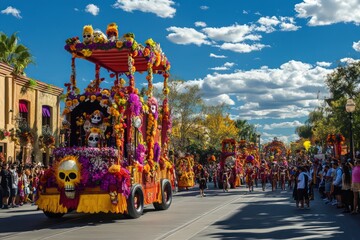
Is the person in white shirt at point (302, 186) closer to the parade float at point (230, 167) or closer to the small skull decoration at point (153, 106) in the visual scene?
the small skull decoration at point (153, 106)

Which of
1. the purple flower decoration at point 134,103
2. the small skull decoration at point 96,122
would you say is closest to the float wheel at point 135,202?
the small skull decoration at point 96,122

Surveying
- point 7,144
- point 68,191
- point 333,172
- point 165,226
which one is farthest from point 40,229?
point 7,144

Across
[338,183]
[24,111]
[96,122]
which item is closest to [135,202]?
[96,122]

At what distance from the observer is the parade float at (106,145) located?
14805 mm

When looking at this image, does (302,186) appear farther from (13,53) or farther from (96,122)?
(13,53)

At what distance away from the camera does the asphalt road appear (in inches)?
479

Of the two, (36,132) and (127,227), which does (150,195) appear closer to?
(127,227)

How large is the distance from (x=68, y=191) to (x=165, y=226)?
9.64 feet

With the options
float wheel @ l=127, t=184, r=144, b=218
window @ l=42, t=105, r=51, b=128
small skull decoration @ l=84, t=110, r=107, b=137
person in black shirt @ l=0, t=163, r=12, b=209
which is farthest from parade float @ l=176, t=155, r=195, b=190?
small skull decoration @ l=84, t=110, r=107, b=137

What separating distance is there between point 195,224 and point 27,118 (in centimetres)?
2120

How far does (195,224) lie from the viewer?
14.3m

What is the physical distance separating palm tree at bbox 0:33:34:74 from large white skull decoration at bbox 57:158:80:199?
20.6m

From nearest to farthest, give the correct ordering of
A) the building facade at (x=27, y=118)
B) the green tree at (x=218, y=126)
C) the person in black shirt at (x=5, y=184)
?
the person in black shirt at (x=5, y=184) → the building facade at (x=27, y=118) → the green tree at (x=218, y=126)

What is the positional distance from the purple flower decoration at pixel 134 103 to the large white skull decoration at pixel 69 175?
2.30 meters
